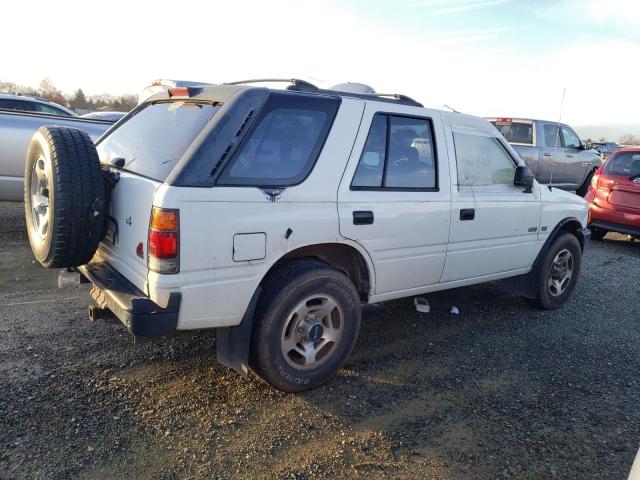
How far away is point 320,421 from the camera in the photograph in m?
3.18

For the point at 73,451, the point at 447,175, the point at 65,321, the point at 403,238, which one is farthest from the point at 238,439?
the point at 447,175

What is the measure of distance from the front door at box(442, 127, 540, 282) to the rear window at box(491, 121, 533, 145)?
24.8 ft

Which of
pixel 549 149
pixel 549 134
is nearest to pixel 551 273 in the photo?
pixel 549 149

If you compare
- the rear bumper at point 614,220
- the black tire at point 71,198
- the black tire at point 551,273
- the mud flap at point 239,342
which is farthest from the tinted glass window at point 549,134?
the black tire at point 71,198

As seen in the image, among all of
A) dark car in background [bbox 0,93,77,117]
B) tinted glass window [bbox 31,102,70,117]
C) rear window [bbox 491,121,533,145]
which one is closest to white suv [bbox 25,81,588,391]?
rear window [bbox 491,121,533,145]

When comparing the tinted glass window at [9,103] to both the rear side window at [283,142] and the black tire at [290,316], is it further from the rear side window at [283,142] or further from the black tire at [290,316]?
the black tire at [290,316]

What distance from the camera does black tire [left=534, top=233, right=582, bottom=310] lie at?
518cm

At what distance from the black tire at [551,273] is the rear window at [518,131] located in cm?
688

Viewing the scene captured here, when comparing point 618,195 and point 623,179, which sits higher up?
point 623,179

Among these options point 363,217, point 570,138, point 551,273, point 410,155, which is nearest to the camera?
point 363,217

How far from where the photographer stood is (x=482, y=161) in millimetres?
4422

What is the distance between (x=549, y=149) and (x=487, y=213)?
840 centimetres

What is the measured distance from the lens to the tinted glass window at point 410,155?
378 cm

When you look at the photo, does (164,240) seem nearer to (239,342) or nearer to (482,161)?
(239,342)
